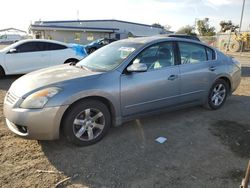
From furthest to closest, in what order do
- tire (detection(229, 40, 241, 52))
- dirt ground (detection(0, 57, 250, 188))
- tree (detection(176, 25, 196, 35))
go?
tree (detection(176, 25, 196, 35))
tire (detection(229, 40, 241, 52))
dirt ground (detection(0, 57, 250, 188))

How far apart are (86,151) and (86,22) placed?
4013 cm

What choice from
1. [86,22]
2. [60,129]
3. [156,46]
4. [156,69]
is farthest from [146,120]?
[86,22]

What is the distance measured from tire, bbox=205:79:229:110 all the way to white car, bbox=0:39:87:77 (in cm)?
513

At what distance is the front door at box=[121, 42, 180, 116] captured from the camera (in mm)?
4117

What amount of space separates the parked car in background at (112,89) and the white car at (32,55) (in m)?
4.96

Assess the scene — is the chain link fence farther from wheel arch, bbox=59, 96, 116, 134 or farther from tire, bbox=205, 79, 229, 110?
wheel arch, bbox=59, 96, 116, 134

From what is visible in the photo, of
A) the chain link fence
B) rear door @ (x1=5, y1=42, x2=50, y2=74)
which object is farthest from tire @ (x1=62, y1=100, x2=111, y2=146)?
the chain link fence

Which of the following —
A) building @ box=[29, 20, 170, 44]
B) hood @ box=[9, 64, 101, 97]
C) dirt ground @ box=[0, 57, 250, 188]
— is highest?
building @ box=[29, 20, 170, 44]

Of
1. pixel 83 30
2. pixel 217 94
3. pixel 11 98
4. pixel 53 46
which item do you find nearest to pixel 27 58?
pixel 53 46

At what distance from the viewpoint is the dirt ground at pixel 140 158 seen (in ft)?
10.1

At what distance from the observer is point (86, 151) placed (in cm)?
374

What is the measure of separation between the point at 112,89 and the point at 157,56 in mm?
1175

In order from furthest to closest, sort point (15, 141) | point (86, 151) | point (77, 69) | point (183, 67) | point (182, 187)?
point (183, 67), point (77, 69), point (15, 141), point (86, 151), point (182, 187)

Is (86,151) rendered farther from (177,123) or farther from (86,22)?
(86,22)
